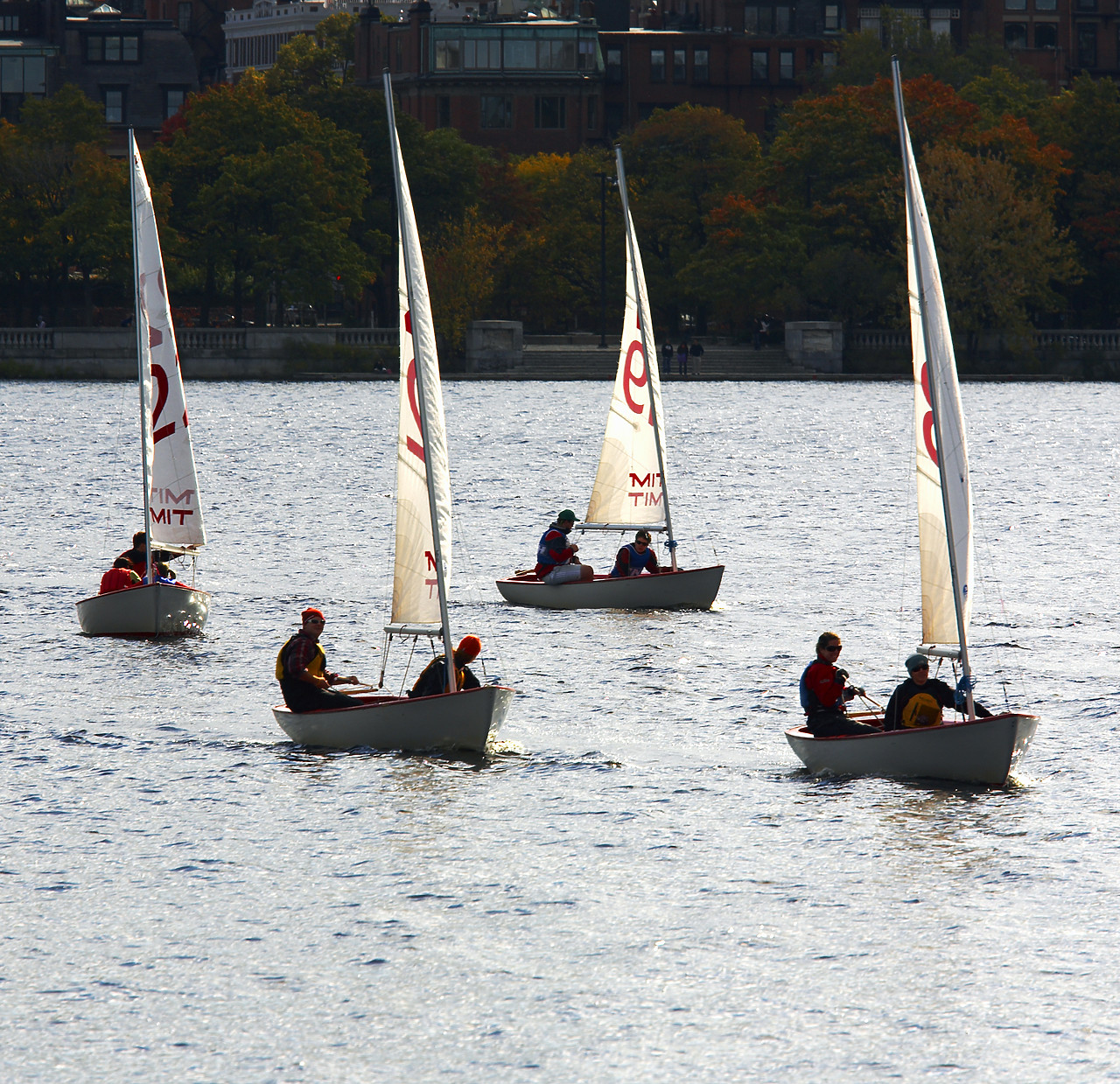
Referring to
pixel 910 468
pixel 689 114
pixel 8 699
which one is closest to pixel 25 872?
pixel 8 699

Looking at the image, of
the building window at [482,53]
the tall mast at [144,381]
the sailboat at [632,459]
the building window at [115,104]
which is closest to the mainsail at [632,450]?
the sailboat at [632,459]

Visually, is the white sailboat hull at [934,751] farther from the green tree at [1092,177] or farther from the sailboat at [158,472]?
the green tree at [1092,177]

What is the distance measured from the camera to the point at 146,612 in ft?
119

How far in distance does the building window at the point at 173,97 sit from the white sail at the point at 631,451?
15223 cm

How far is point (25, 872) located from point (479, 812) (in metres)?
5.47

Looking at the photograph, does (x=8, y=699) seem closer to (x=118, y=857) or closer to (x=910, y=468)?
(x=118, y=857)

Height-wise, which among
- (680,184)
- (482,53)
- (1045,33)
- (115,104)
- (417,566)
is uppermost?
(1045,33)

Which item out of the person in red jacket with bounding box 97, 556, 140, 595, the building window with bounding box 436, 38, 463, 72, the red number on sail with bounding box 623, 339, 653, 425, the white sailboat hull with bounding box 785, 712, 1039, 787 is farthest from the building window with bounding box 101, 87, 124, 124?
the white sailboat hull with bounding box 785, 712, 1039, 787

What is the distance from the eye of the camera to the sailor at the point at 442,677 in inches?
1035

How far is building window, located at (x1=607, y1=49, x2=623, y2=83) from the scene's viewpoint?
587ft

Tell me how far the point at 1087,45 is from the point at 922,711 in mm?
172286

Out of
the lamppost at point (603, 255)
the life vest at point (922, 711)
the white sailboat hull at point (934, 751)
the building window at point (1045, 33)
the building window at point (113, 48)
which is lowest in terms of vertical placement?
the white sailboat hull at point (934, 751)

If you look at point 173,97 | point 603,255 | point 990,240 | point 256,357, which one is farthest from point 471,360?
point 173,97

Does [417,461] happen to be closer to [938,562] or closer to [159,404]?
[938,562]
